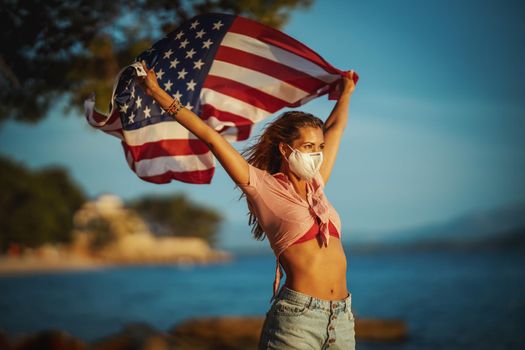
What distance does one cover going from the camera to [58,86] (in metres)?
7.47

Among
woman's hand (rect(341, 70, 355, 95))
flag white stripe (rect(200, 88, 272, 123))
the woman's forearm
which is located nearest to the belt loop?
the woman's forearm

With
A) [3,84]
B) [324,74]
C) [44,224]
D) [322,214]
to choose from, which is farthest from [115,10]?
[44,224]

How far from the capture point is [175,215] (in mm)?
103750

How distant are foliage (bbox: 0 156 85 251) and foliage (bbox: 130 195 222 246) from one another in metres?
48.0

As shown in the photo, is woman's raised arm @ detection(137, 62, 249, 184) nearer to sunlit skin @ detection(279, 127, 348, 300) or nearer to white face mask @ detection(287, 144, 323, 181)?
white face mask @ detection(287, 144, 323, 181)

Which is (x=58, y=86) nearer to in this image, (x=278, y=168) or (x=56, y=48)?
(x=56, y=48)

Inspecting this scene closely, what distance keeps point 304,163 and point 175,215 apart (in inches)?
4024

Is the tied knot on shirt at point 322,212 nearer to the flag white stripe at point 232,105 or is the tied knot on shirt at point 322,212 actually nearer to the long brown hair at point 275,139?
the long brown hair at point 275,139

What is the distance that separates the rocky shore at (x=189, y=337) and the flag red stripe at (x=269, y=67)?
6925 millimetres

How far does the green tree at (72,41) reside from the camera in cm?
618

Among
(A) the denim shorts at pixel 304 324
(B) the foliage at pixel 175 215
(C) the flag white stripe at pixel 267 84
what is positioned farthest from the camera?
(B) the foliage at pixel 175 215

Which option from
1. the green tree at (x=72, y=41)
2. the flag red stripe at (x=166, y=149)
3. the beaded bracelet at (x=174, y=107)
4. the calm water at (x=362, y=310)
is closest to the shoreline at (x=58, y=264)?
the calm water at (x=362, y=310)

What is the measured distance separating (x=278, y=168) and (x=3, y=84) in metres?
5.90

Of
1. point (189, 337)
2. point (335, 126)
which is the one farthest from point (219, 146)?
point (189, 337)
